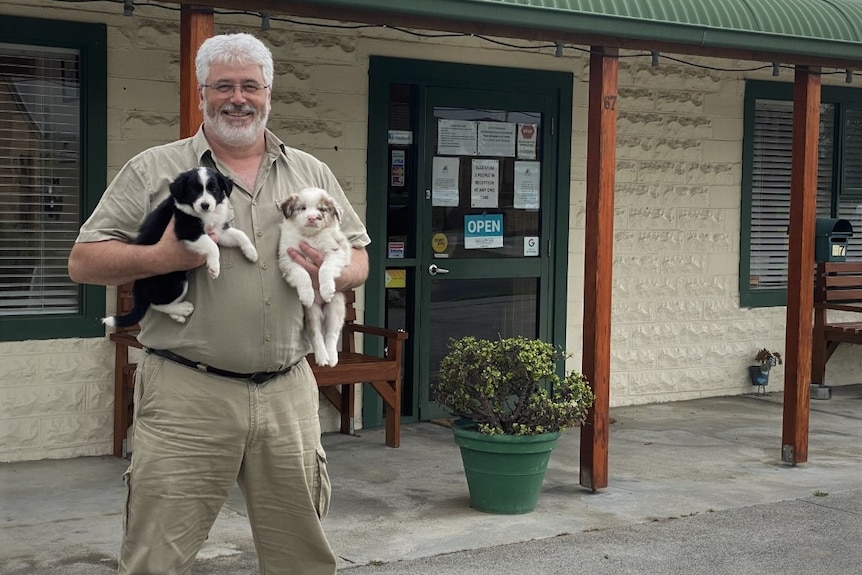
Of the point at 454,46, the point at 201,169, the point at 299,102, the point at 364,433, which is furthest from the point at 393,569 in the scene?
the point at 454,46

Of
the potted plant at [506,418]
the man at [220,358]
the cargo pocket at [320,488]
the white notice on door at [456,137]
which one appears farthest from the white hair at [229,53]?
the white notice on door at [456,137]

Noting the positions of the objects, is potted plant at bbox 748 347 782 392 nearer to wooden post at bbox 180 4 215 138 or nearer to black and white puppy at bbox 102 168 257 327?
wooden post at bbox 180 4 215 138

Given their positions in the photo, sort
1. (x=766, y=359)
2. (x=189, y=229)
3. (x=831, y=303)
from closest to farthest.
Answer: (x=189, y=229) < (x=766, y=359) < (x=831, y=303)

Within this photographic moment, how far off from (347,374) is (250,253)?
13.8 ft

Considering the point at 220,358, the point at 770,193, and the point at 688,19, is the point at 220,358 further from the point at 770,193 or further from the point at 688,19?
the point at 770,193

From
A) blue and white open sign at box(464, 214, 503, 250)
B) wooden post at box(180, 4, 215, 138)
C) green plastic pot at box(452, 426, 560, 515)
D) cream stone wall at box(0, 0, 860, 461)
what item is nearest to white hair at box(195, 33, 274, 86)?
wooden post at box(180, 4, 215, 138)

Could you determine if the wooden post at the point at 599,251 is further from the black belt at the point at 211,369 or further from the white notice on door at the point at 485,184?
the black belt at the point at 211,369

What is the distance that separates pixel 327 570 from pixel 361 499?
305cm

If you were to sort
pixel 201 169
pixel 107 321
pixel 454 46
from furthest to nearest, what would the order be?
pixel 454 46, pixel 107 321, pixel 201 169

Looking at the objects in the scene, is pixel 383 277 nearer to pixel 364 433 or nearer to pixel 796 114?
pixel 364 433

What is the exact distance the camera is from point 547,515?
6.21 meters

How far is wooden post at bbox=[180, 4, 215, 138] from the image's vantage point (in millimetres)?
5449

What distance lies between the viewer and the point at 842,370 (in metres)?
10.8

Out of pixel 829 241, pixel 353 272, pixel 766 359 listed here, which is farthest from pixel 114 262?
pixel 766 359
